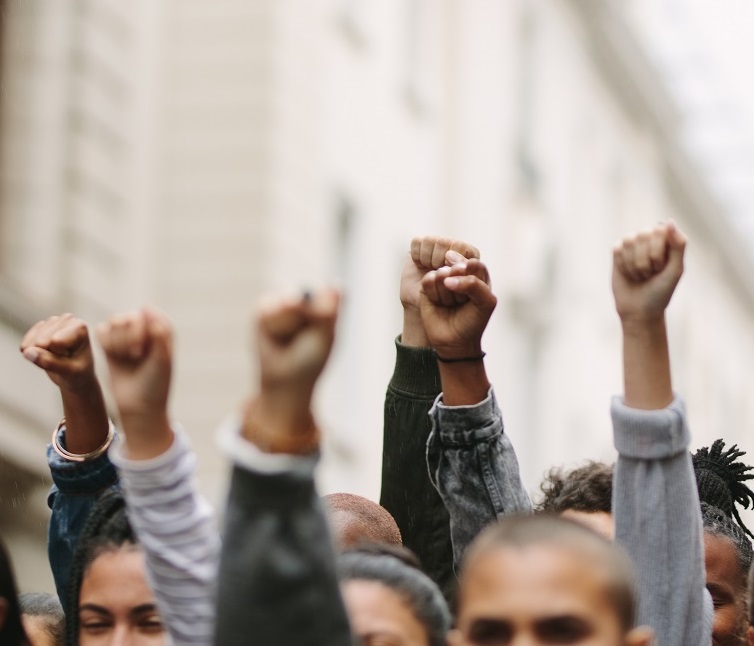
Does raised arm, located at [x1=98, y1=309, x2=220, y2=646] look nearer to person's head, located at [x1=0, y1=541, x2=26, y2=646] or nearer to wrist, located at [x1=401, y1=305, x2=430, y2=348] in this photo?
person's head, located at [x1=0, y1=541, x2=26, y2=646]

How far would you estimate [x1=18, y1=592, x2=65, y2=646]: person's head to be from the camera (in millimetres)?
4918

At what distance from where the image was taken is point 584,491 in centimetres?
488

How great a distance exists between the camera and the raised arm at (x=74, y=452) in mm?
4172

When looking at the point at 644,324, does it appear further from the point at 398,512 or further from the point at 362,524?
the point at 398,512

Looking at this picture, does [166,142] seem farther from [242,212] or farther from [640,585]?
[640,585]

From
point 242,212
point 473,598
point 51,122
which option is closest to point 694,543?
point 473,598

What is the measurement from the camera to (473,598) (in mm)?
3543

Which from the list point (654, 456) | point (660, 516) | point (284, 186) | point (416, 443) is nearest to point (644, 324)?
point (654, 456)

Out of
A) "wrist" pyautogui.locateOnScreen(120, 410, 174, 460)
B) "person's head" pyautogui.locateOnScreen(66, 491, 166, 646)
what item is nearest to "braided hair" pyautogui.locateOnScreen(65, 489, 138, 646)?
"person's head" pyautogui.locateOnScreen(66, 491, 166, 646)

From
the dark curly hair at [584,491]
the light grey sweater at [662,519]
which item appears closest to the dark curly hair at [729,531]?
the dark curly hair at [584,491]

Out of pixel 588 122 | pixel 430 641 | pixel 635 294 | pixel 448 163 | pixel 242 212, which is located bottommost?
pixel 430 641

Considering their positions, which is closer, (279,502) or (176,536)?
(279,502)

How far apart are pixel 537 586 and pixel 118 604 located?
1098mm

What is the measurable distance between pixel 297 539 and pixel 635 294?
92 centimetres
